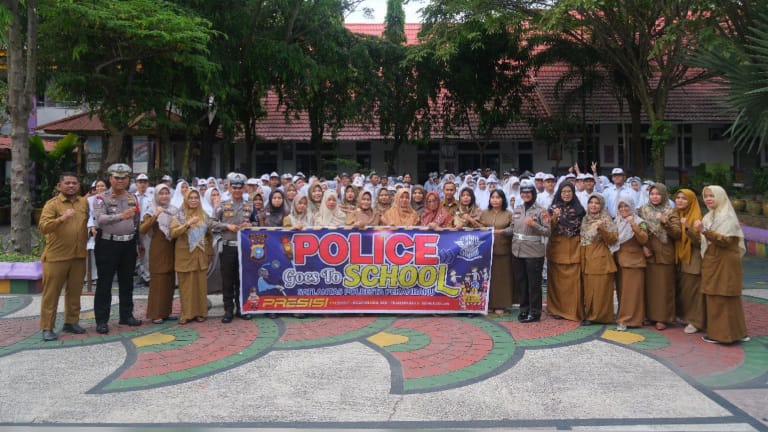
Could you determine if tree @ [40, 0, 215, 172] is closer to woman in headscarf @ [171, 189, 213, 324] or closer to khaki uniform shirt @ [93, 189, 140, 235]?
khaki uniform shirt @ [93, 189, 140, 235]

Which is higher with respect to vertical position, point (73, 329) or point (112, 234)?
point (112, 234)

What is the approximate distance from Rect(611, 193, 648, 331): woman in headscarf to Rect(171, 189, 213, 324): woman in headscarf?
4.78 metres

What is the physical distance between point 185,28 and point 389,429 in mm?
11450

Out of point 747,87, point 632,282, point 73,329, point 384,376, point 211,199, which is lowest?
point 384,376

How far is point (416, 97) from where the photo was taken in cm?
2258

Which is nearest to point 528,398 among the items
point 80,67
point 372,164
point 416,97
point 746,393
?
point 746,393

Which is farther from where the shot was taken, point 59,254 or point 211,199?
point 211,199

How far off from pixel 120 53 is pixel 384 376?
11.8 meters

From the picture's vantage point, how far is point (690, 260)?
662 centimetres

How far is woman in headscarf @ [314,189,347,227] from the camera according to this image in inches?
318

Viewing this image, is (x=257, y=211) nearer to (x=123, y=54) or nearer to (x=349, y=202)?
(x=349, y=202)

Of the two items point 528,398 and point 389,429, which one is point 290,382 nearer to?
point 389,429

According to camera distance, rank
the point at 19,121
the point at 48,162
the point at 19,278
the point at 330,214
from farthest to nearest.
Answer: the point at 48,162, the point at 19,121, the point at 19,278, the point at 330,214

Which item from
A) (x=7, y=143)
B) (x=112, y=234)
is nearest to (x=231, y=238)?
(x=112, y=234)
